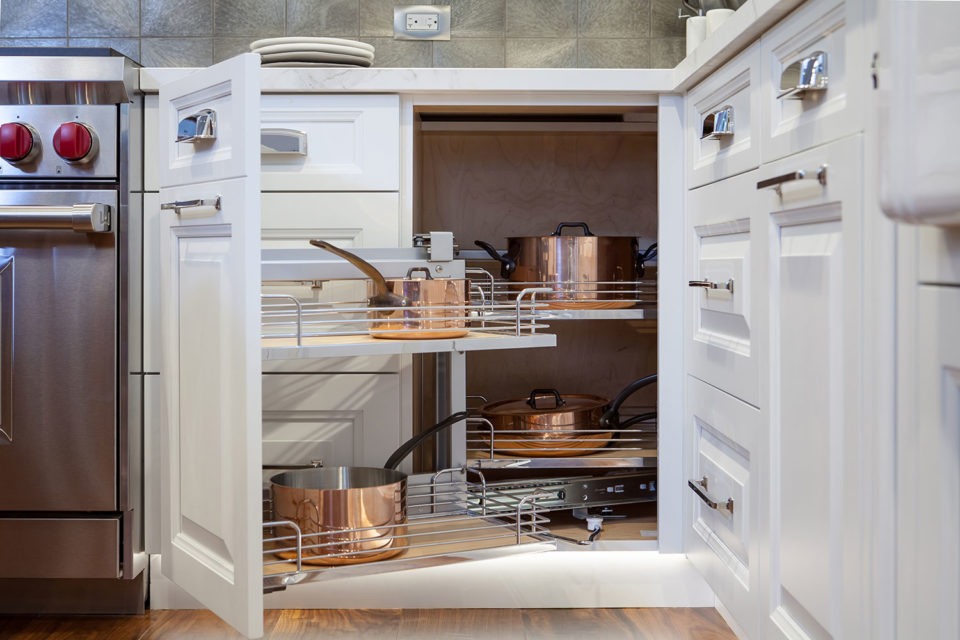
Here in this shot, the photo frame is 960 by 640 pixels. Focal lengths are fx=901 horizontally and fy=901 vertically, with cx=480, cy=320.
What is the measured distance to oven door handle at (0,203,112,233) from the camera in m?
1.48

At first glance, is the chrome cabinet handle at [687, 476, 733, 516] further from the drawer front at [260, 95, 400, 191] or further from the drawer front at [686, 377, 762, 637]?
the drawer front at [260, 95, 400, 191]

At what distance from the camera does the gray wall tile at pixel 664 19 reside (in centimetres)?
211

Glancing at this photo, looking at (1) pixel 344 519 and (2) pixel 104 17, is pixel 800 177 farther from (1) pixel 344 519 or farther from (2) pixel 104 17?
(2) pixel 104 17

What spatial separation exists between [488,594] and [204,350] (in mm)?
726

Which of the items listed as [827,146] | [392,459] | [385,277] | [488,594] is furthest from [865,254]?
[488,594]

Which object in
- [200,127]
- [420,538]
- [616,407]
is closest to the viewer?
[200,127]

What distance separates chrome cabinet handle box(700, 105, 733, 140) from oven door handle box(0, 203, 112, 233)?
991 mm

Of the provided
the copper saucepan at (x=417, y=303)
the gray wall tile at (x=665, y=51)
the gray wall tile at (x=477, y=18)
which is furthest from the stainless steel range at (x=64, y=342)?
the gray wall tile at (x=665, y=51)

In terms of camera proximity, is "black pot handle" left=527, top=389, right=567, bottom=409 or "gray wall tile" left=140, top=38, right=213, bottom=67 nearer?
"black pot handle" left=527, top=389, right=567, bottom=409

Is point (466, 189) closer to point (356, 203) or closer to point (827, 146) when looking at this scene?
point (356, 203)

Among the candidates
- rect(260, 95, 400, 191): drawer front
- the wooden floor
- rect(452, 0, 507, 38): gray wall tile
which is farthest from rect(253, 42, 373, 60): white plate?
the wooden floor

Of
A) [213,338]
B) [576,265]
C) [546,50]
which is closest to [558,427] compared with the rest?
[576,265]

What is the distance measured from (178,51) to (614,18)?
1.02 meters

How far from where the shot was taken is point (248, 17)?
6.91 ft
